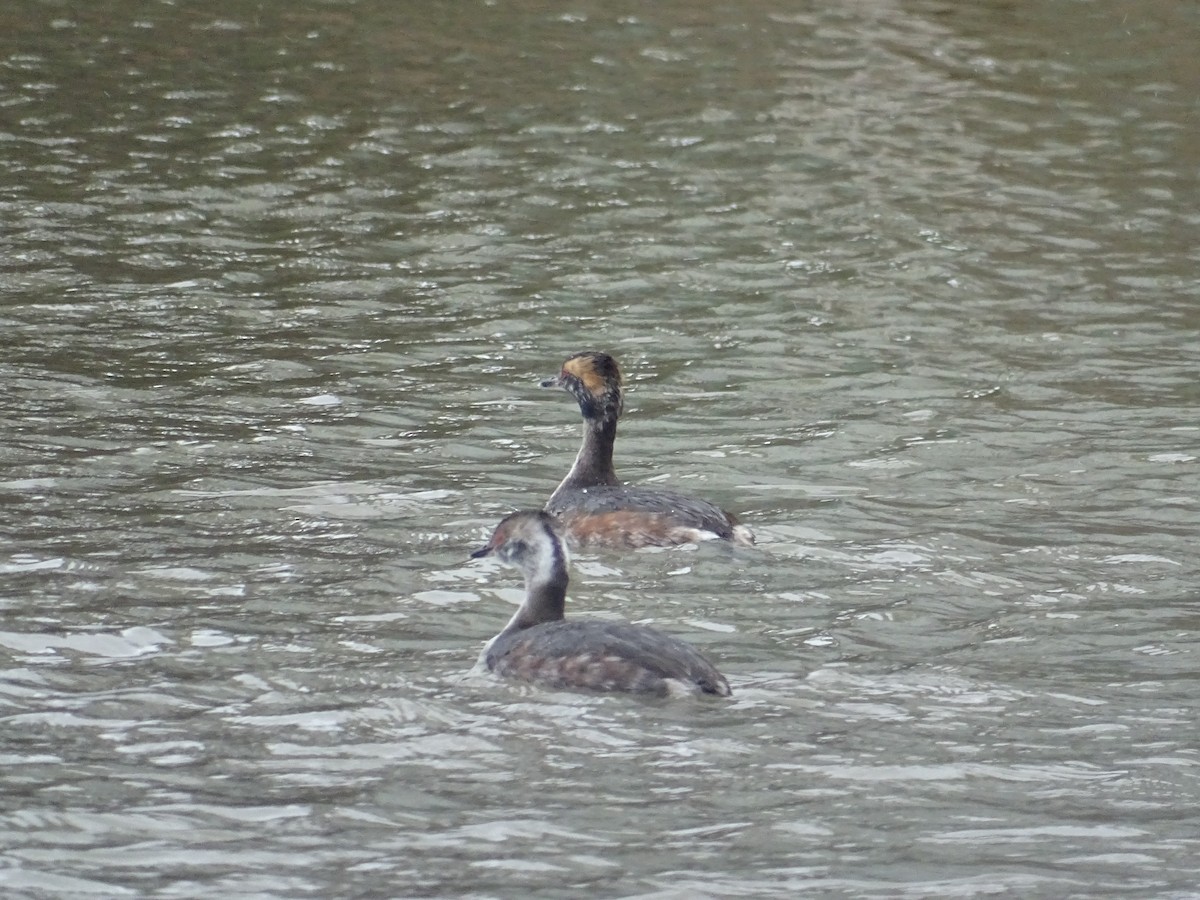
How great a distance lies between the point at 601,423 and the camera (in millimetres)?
12695

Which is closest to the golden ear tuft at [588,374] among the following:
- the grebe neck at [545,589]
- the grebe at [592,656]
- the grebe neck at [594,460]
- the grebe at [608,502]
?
the grebe at [608,502]

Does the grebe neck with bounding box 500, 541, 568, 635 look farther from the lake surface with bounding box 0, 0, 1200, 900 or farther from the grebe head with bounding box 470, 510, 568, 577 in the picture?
the lake surface with bounding box 0, 0, 1200, 900

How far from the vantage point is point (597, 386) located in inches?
502

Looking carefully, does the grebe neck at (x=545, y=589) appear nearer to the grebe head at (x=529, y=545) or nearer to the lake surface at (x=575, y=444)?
the grebe head at (x=529, y=545)

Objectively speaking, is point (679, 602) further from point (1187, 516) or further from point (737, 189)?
point (737, 189)

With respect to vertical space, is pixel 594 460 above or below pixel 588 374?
below

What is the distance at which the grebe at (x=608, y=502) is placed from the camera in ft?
37.6

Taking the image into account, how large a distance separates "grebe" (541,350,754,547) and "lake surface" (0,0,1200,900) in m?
0.16

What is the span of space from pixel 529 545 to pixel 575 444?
3.94 meters

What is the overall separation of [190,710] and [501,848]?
1854 millimetres

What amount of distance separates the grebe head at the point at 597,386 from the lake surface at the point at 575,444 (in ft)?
2.18

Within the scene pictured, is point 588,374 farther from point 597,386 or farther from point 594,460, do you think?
point 594,460

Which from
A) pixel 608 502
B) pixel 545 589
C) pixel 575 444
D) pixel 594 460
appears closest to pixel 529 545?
pixel 545 589

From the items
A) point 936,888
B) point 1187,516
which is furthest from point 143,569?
point 1187,516
